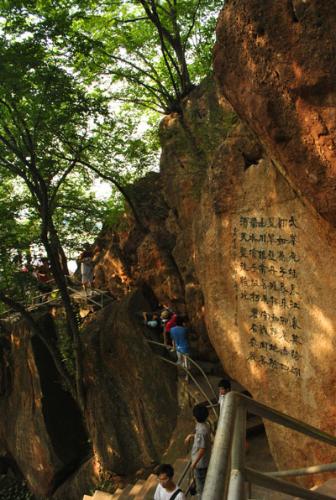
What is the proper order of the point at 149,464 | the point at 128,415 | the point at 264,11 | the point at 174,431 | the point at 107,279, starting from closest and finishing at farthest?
the point at 264,11, the point at 174,431, the point at 149,464, the point at 128,415, the point at 107,279

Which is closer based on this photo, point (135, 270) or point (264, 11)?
point (264, 11)

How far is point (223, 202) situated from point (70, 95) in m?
5.64

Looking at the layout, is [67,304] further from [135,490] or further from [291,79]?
[291,79]

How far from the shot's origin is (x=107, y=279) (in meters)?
15.8

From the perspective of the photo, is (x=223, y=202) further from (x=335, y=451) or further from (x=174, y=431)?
(x=174, y=431)

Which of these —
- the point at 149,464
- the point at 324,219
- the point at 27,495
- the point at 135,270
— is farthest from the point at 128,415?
the point at 324,219

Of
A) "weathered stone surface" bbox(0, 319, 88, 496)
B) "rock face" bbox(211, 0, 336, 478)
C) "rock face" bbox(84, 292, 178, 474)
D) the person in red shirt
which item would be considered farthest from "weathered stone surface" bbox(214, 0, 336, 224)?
"weathered stone surface" bbox(0, 319, 88, 496)

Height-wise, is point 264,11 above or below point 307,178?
above

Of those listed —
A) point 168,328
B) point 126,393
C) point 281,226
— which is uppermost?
point 281,226

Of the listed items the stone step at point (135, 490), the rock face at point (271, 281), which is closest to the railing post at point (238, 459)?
the rock face at point (271, 281)

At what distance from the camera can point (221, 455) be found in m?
1.80

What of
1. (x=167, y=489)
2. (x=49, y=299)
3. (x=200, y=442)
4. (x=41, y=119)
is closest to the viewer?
(x=167, y=489)

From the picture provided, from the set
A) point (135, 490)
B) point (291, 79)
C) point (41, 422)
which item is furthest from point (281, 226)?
point (41, 422)

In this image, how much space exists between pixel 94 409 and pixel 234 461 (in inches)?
419
